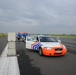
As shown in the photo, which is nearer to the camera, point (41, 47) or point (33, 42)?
point (41, 47)

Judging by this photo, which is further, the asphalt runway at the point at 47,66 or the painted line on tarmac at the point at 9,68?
the asphalt runway at the point at 47,66

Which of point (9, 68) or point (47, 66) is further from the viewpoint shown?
point (47, 66)

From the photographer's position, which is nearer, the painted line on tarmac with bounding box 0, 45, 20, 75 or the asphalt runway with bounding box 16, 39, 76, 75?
the painted line on tarmac with bounding box 0, 45, 20, 75

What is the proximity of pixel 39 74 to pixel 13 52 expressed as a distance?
5731 mm

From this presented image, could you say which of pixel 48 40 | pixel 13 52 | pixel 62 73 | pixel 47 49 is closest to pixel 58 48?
pixel 47 49

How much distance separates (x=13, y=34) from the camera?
469 inches

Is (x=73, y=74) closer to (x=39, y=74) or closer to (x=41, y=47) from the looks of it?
(x=39, y=74)

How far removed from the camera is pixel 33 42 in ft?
46.6

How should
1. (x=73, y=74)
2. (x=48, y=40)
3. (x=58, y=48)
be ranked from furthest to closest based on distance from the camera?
(x=48, y=40) → (x=58, y=48) → (x=73, y=74)

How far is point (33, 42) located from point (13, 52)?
9.17ft

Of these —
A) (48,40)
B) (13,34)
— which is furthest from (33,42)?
(13,34)

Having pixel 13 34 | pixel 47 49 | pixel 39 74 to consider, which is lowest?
pixel 39 74

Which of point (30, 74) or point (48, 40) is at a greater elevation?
point (48, 40)

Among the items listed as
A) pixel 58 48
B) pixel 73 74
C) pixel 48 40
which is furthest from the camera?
pixel 48 40
